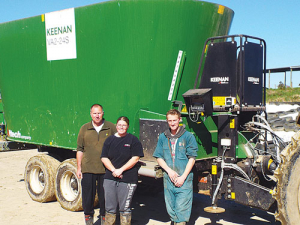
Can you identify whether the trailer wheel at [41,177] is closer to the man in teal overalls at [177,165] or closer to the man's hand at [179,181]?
the man in teal overalls at [177,165]

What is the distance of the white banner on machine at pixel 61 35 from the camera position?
22.7 feet

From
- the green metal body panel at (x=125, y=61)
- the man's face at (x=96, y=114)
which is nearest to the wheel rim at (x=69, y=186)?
the green metal body panel at (x=125, y=61)

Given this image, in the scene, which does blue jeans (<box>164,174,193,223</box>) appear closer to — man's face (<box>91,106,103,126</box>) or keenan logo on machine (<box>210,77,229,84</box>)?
man's face (<box>91,106,103,126</box>)

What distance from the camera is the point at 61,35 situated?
7.12 m

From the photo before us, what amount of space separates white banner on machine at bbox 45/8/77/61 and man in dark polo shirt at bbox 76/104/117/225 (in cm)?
186

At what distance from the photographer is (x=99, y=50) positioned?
256 inches

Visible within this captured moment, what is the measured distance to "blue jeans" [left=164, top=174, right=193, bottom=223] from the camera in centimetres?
488

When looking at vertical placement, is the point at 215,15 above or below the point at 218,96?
above

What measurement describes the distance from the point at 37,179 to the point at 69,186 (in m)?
1.14

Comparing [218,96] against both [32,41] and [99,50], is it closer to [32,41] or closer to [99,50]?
[99,50]

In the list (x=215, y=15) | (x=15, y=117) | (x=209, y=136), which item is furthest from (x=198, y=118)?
(x=15, y=117)

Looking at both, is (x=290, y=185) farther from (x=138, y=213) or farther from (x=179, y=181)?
(x=138, y=213)

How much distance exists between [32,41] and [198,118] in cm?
395

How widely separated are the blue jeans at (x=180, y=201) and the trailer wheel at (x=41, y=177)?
354 centimetres
